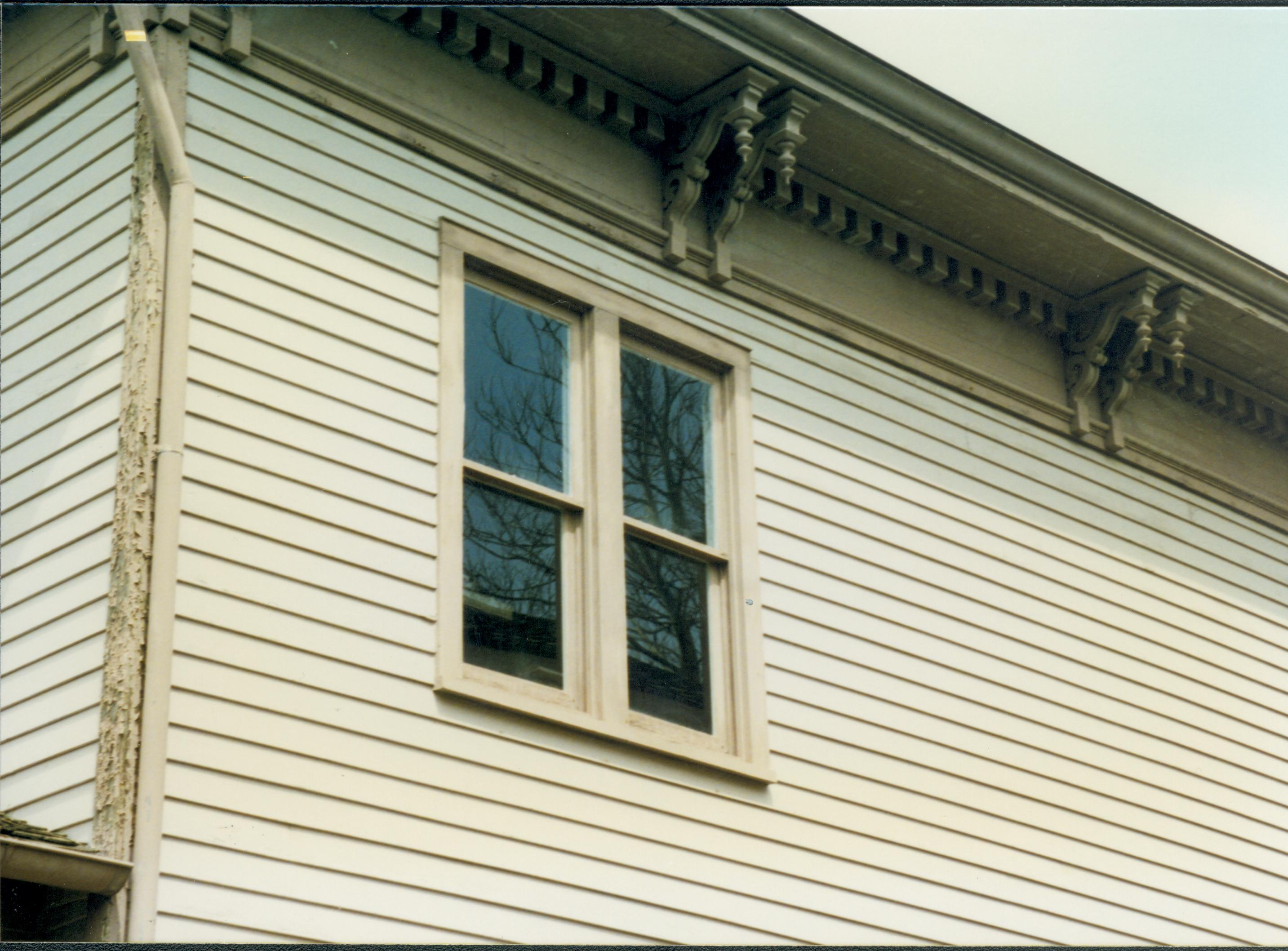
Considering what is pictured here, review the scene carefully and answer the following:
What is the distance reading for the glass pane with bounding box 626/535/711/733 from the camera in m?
8.30

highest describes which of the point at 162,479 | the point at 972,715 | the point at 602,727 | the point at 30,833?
the point at 162,479

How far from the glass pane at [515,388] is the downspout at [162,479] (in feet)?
5.01

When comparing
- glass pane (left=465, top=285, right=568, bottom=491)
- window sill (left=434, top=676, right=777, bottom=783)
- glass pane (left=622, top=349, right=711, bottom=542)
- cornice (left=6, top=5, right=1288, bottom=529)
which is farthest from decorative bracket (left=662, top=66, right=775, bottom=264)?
window sill (left=434, top=676, right=777, bottom=783)

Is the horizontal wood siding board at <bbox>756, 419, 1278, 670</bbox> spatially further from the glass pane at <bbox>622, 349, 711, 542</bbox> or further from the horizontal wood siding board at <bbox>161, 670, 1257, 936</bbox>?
the horizontal wood siding board at <bbox>161, 670, 1257, 936</bbox>

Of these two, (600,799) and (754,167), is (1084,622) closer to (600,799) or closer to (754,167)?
(754,167)

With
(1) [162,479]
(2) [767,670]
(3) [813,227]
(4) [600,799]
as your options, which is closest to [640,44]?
(3) [813,227]

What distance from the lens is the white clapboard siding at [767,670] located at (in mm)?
6910

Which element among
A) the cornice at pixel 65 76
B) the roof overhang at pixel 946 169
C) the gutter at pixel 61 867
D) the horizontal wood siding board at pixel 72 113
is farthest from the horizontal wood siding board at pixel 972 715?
the cornice at pixel 65 76

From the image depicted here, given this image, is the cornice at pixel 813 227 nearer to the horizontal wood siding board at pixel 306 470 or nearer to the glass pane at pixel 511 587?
the glass pane at pixel 511 587

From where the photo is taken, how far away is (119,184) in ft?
25.1

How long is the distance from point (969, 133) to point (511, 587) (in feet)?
12.7

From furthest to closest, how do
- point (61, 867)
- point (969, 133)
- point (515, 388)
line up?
1. point (969, 133)
2. point (515, 388)
3. point (61, 867)

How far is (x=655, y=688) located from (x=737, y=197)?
2.74m

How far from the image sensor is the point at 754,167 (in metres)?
9.47
